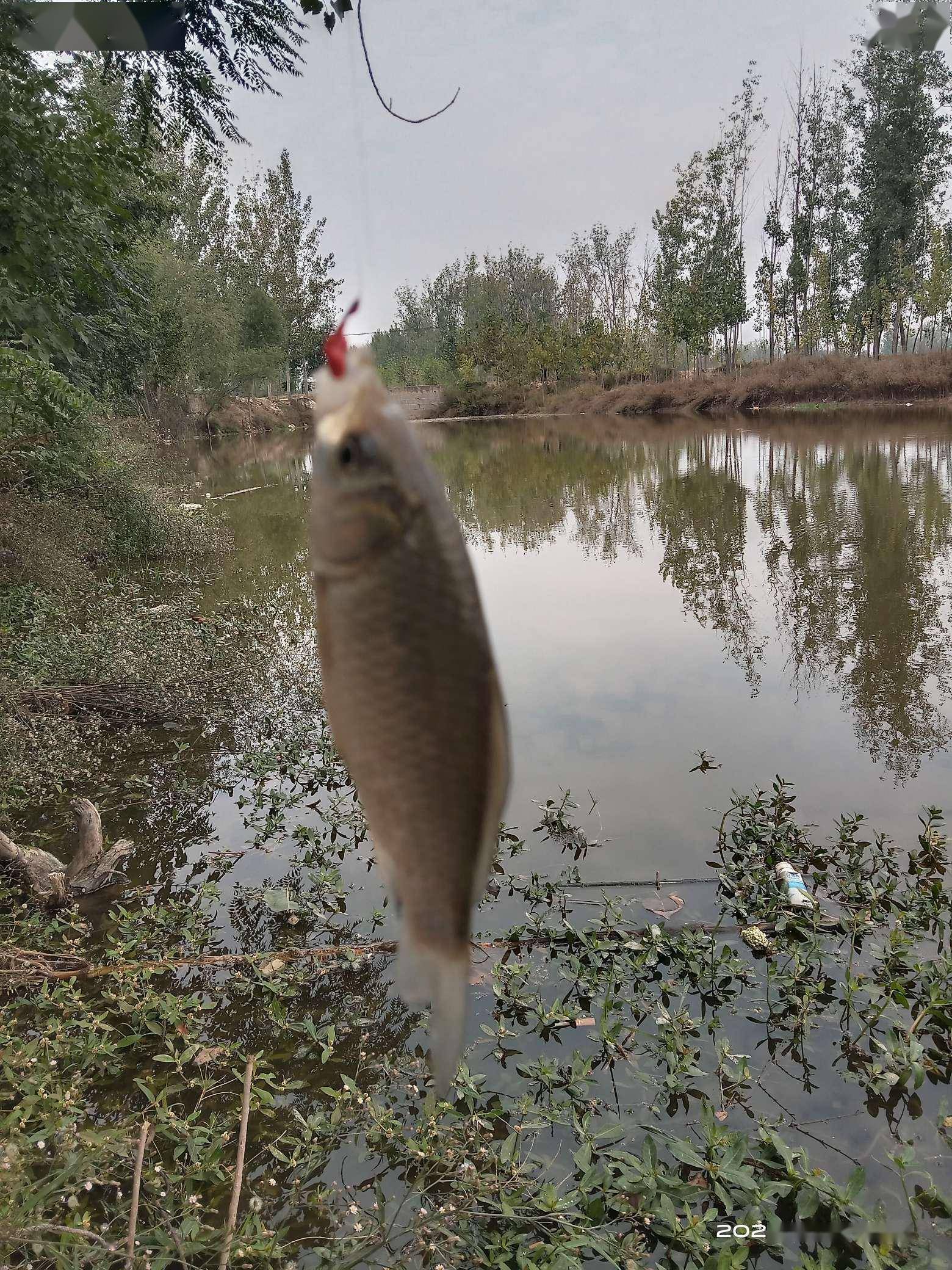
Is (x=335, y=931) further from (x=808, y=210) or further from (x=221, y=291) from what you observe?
(x=808, y=210)

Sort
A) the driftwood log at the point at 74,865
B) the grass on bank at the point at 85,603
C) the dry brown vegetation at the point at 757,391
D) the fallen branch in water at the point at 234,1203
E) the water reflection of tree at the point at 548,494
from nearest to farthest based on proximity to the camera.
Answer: the fallen branch in water at the point at 234,1203, the driftwood log at the point at 74,865, the grass on bank at the point at 85,603, the water reflection of tree at the point at 548,494, the dry brown vegetation at the point at 757,391

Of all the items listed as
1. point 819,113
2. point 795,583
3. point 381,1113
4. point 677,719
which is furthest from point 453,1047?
point 819,113

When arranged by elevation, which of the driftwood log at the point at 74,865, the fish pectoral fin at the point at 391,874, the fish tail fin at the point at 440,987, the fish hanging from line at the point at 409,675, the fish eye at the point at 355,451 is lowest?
the driftwood log at the point at 74,865

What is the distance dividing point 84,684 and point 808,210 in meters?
48.8

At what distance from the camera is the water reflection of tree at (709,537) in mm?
10195

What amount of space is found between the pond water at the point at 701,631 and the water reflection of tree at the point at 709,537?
6 centimetres

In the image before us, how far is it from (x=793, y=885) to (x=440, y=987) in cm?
475

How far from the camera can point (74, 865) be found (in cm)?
525

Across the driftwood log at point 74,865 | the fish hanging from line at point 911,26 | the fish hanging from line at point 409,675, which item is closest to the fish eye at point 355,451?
the fish hanging from line at point 409,675

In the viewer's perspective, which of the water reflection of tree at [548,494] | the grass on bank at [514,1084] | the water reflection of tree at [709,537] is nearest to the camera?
the grass on bank at [514,1084]

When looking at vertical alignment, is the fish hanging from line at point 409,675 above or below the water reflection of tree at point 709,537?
above

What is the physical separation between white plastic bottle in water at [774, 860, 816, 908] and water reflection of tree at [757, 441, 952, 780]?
2.07m

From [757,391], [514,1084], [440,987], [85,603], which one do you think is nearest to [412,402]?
[440,987]

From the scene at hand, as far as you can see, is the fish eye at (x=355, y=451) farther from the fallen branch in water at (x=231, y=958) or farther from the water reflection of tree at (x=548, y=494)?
the water reflection of tree at (x=548, y=494)
